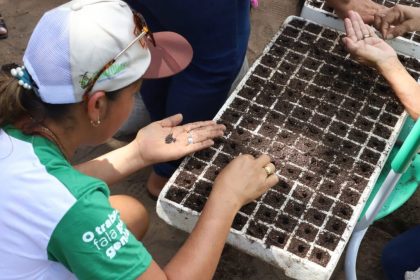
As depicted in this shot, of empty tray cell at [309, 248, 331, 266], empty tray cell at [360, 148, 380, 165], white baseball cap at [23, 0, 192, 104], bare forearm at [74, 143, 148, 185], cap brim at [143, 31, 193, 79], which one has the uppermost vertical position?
white baseball cap at [23, 0, 192, 104]

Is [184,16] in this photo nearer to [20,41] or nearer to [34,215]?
[34,215]

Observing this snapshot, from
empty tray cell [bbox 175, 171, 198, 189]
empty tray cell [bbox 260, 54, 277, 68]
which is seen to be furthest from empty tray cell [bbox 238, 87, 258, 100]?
empty tray cell [bbox 175, 171, 198, 189]

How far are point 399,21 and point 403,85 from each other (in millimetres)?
390

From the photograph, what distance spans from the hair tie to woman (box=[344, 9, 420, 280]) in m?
1.17

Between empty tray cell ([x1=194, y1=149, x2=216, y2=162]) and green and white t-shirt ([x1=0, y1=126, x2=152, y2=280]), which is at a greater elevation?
green and white t-shirt ([x1=0, y1=126, x2=152, y2=280])

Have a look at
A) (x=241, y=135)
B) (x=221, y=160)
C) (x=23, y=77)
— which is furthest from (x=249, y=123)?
(x=23, y=77)

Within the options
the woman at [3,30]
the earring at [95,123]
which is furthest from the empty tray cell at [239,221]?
the woman at [3,30]

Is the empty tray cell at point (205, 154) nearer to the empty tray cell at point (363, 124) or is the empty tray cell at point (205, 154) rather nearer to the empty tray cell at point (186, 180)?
the empty tray cell at point (186, 180)

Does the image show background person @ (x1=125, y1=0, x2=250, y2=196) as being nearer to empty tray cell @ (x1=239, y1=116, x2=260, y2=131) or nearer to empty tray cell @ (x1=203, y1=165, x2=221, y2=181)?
empty tray cell @ (x1=239, y1=116, x2=260, y2=131)

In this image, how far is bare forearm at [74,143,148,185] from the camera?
187 centimetres

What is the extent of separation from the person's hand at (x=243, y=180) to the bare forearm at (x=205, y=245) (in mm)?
44

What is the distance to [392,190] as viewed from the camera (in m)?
1.85

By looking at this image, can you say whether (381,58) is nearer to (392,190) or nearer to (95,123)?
(392,190)

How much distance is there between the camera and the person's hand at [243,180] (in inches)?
62.5
